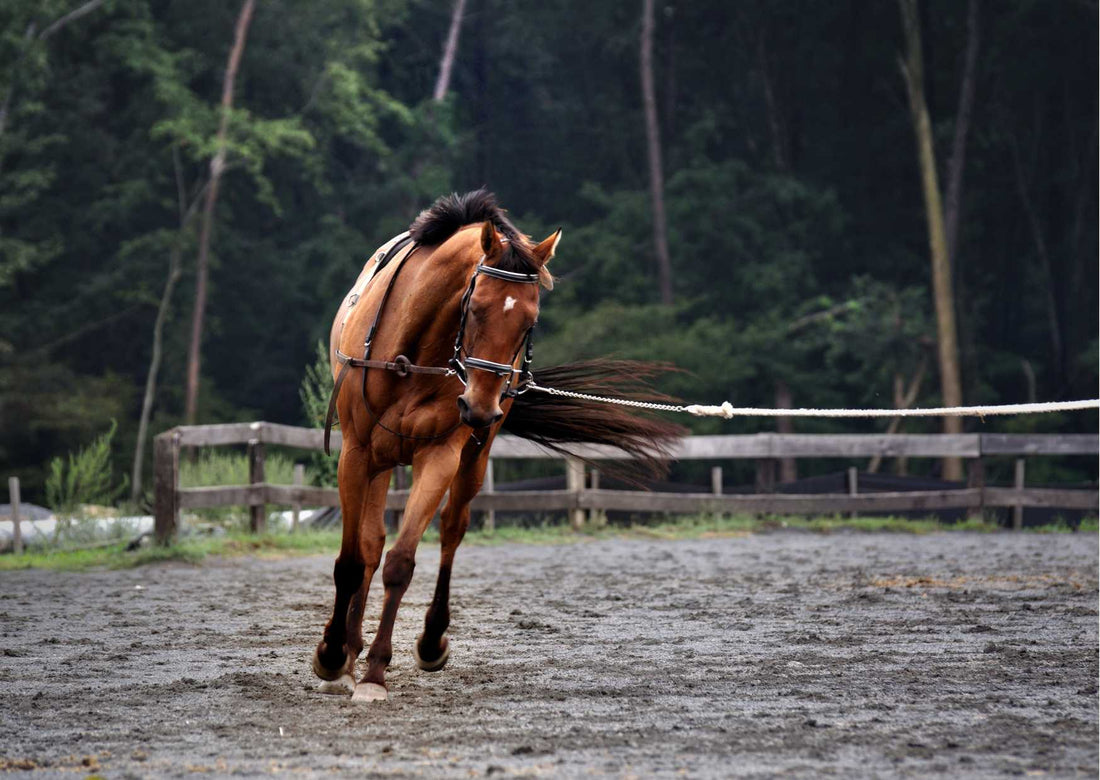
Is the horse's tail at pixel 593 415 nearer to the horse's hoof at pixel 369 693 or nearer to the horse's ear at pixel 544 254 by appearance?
the horse's ear at pixel 544 254

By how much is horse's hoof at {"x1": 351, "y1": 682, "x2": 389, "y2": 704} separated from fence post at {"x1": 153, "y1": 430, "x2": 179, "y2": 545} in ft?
22.5

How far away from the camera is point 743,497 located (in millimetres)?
16250

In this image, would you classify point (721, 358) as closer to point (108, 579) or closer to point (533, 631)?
point (108, 579)

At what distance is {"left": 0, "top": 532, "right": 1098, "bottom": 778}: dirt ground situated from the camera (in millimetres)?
4465

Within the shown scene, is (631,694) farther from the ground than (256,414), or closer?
closer

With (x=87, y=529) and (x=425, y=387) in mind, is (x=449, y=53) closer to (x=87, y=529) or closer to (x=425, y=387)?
(x=87, y=529)

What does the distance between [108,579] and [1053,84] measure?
103ft

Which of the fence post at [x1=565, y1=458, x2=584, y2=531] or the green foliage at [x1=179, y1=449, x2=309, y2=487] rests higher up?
the green foliage at [x1=179, y1=449, x2=309, y2=487]

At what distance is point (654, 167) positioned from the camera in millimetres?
33406

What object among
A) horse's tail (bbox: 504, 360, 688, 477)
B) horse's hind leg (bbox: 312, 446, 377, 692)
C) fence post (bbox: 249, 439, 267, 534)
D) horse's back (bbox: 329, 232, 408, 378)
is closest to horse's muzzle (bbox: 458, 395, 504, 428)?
horse's hind leg (bbox: 312, 446, 377, 692)

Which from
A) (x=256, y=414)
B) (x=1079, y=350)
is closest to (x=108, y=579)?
(x=256, y=414)

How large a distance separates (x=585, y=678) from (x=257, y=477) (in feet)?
24.9

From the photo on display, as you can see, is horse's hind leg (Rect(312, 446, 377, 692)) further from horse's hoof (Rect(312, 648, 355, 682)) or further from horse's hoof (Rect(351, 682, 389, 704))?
horse's hoof (Rect(351, 682, 389, 704))

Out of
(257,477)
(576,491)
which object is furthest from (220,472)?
(576,491)
